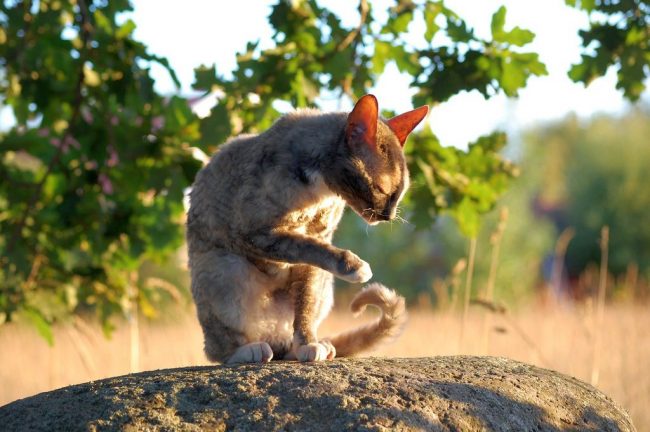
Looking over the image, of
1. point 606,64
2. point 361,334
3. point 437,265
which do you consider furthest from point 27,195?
point 437,265

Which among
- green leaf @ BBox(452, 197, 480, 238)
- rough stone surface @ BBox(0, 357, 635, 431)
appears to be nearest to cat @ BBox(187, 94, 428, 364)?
rough stone surface @ BBox(0, 357, 635, 431)

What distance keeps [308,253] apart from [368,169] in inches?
17.1

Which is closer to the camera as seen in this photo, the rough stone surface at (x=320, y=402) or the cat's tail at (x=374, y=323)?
the rough stone surface at (x=320, y=402)

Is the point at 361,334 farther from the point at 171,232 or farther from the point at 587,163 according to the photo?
the point at 587,163

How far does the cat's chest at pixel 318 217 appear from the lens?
11.7 ft

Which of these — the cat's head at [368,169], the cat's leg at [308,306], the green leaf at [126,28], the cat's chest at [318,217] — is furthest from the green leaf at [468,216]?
the green leaf at [126,28]

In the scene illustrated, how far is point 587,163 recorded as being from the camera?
23125mm

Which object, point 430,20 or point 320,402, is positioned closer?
point 320,402

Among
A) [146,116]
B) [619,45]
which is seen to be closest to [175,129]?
[146,116]

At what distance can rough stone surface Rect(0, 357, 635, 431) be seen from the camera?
2.91 meters

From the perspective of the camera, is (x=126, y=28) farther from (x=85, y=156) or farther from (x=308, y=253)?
(x=308, y=253)

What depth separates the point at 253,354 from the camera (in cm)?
365

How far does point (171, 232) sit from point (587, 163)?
64.6ft

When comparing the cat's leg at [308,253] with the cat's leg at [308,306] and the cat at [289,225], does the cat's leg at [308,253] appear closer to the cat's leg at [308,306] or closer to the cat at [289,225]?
the cat at [289,225]
